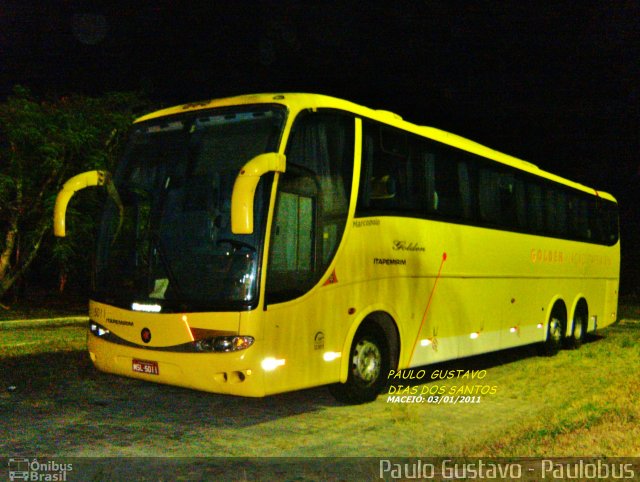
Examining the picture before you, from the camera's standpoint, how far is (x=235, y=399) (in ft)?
32.9

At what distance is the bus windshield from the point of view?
26.5ft

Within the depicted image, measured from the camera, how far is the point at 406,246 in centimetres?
1048

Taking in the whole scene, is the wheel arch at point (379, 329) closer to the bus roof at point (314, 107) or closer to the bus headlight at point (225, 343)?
the bus headlight at point (225, 343)

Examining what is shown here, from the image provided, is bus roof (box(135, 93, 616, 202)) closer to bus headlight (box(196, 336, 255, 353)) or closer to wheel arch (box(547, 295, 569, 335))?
bus headlight (box(196, 336, 255, 353))

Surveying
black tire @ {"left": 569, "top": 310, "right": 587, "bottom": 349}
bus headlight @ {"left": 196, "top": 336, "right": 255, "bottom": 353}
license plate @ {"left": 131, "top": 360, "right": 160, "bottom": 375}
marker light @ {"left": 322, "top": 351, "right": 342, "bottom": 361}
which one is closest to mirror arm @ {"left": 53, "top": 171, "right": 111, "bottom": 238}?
license plate @ {"left": 131, "top": 360, "right": 160, "bottom": 375}

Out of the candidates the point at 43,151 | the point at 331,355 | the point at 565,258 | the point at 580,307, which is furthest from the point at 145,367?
the point at 43,151

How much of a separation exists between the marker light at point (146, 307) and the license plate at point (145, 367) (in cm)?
59

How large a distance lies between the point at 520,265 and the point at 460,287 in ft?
8.88

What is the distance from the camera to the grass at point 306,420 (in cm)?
721

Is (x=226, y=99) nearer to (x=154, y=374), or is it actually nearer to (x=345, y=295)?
(x=345, y=295)

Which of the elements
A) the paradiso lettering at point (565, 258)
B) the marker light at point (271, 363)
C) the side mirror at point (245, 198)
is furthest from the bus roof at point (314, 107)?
the paradiso lettering at point (565, 258)

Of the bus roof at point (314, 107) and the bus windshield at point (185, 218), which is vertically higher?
the bus roof at point (314, 107)

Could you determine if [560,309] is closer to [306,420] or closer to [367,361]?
[367,361]

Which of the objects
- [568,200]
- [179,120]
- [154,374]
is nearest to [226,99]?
[179,120]
